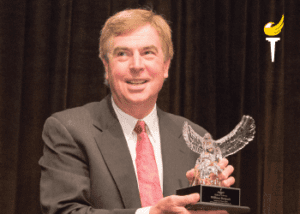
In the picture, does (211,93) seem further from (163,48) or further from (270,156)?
(163,48)

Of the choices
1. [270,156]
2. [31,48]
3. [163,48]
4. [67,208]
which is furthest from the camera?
[270,156]

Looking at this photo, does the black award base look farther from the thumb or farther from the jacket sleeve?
the jacket sleeve

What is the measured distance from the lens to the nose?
173 centimetres

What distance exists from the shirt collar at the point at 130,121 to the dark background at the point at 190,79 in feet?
2.72

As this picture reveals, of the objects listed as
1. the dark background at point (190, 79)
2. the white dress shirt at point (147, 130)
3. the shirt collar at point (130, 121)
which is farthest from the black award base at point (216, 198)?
the dark background at point (190, 79)

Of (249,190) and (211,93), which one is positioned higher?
(211,93)

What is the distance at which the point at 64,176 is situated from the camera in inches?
60.2

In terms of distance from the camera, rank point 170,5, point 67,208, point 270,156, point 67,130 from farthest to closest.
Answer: point 270,156, point 170,5, point 67,130, point 67,208

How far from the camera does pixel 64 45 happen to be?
257 centimetres

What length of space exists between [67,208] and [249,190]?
196 centimetres

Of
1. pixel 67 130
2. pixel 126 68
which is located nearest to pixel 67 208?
pixel 67 130

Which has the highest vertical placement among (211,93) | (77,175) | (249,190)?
(211,93)

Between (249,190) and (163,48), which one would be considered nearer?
(163,48)

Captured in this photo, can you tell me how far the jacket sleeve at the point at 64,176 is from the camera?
1.48 metres
